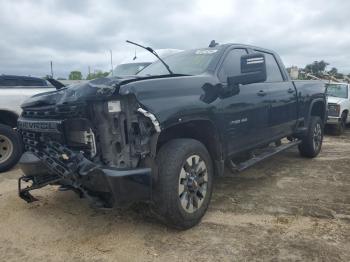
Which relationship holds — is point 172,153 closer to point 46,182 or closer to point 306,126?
point 46,182

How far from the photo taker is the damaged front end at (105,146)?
3.29 m

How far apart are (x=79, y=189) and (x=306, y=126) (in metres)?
4.58

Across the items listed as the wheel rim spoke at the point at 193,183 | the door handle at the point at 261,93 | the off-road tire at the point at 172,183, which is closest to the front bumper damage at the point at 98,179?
the off-road tire at the point at 172,183

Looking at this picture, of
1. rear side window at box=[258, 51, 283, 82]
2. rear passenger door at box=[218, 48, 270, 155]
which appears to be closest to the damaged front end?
rear passenger door at box=[218, 48, 270, 155]

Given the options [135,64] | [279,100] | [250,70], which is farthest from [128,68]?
[250,70]

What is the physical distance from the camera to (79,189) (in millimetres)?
3514

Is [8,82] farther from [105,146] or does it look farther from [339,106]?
[339,106]

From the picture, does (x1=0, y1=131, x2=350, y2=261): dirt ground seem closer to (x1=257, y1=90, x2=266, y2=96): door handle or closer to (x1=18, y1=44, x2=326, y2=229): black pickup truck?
(x1=18, y1=44, x2=326, y2=229): black pickup truck

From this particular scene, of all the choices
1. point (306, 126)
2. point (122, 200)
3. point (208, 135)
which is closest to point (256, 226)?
point (208, 135)

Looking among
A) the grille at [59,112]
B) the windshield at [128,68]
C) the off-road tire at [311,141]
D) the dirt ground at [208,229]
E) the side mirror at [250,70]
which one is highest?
the windshield at [128,68]

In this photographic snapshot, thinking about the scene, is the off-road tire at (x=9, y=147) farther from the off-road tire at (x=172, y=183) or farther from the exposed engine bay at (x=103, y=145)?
the off-road tire at (x=172, y=183)

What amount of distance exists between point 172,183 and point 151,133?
0.50 m

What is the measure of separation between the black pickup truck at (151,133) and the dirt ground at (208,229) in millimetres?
278

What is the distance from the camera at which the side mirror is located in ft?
14.0
